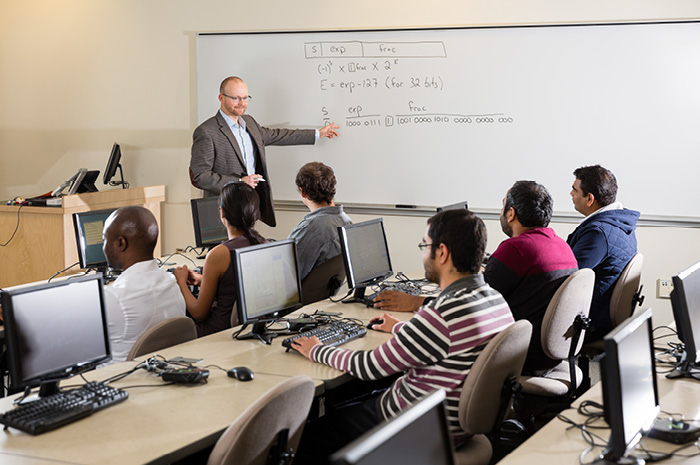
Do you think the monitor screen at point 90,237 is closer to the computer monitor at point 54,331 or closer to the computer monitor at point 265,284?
the computer monitor at point 265,284

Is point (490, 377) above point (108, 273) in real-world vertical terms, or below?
below

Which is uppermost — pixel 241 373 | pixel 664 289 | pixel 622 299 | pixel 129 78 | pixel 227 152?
pixel 129 78

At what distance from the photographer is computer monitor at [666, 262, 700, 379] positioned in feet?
7.58

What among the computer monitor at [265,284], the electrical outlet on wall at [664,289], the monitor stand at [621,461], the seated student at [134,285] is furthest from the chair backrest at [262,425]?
the electrical outlet on wall at [664,289]

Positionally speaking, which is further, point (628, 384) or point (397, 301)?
point (397, 301)

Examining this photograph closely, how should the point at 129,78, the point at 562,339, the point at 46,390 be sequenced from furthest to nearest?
the point at 129,78 → the point at 562,339 → the point at 46,390

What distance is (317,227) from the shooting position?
4.08 metres

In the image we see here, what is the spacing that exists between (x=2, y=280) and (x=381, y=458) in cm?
558

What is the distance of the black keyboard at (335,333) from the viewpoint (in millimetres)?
2930

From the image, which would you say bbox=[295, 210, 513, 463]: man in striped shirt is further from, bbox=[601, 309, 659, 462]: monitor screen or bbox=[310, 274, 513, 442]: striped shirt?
bbox=[601, 309, 659, 462]: monitor screen

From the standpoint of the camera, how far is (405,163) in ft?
18.8

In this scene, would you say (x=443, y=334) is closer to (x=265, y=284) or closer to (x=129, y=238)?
(x=265, y=284)

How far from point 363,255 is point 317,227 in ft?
1.20

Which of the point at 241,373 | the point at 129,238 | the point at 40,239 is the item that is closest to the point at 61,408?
the point at 241,373
